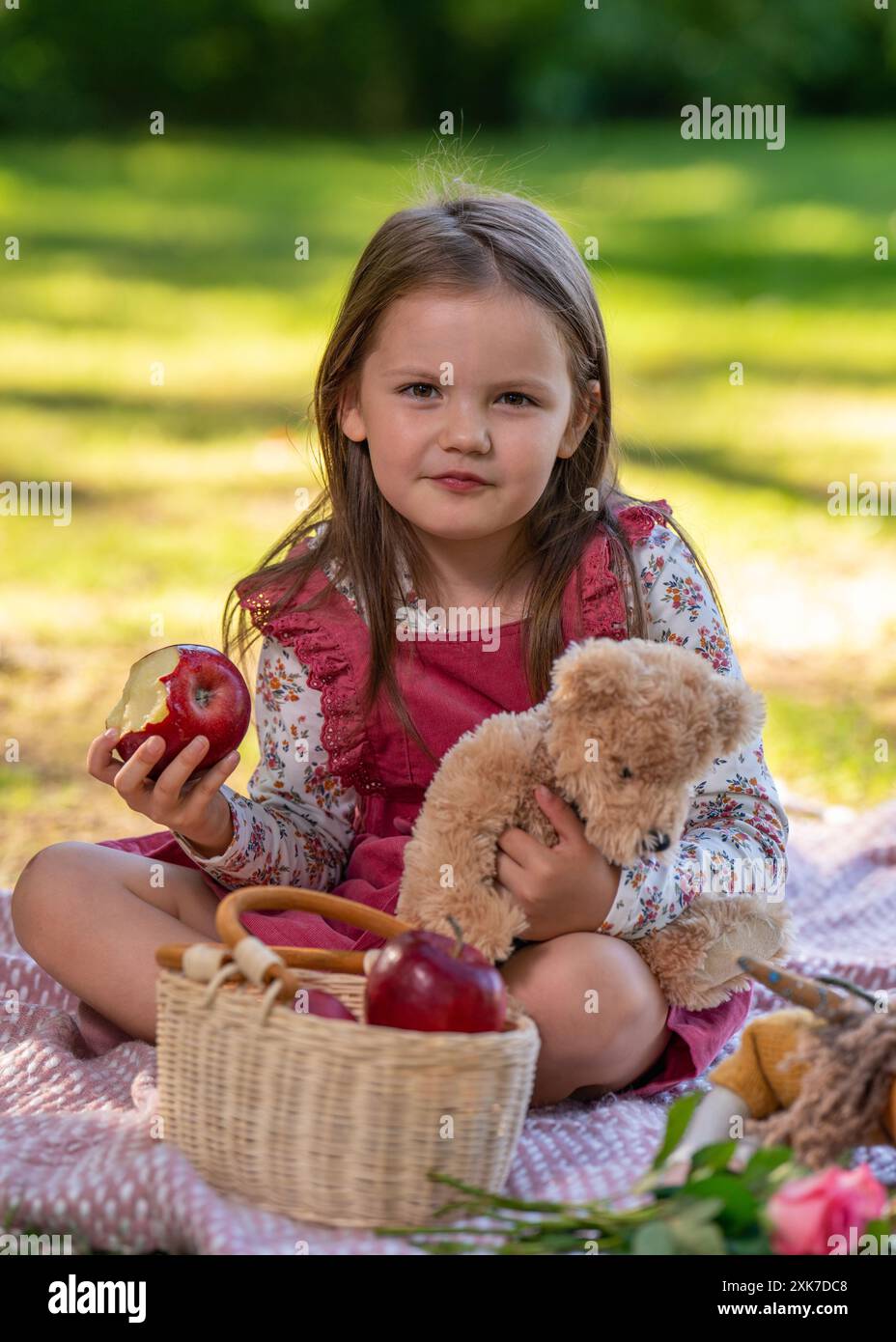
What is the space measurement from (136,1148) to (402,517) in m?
1.03

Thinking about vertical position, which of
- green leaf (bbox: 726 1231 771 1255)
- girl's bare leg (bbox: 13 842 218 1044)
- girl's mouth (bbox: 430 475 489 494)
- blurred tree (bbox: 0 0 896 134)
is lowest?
green leaf (bbox: 726 1231 771 1255)

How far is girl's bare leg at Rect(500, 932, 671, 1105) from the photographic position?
81.4 inches

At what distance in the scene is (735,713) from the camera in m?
1.90

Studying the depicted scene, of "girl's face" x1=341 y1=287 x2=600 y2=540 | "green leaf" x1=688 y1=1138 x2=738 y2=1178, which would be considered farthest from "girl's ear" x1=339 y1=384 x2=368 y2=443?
"green leaf" x1=688 y1=1138 x2=738 y2=1178

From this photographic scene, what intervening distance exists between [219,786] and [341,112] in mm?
13718

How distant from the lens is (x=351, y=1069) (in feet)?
5.50

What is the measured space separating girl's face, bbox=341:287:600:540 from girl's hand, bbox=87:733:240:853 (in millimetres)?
454

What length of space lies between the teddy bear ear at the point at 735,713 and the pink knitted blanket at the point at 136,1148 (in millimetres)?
485

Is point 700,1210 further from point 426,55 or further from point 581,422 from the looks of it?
point 426,55

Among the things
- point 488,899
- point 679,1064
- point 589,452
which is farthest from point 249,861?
point 589,452

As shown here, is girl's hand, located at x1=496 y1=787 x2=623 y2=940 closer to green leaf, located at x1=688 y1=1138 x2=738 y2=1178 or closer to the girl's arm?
green leaf, located at x1=688 y1=1138 x2=738 y2=1178

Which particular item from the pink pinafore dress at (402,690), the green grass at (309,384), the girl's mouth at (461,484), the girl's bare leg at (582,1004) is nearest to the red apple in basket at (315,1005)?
the girl's bare leg at (582,1004)

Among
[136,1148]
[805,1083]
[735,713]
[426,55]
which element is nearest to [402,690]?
[735,713]

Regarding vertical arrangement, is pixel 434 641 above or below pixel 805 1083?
above
